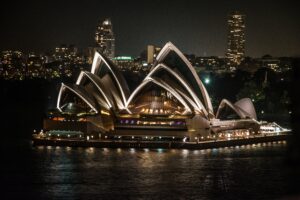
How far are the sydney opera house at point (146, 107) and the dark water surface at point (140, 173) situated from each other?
150cm

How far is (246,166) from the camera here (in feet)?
60.8

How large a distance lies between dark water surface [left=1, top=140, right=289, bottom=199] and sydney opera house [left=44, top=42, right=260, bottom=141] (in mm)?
1504

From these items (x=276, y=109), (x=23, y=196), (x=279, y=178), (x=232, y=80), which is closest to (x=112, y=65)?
(x=279, y=178)

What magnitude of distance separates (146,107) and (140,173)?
30.9 feet

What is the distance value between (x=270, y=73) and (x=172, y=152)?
3275cm

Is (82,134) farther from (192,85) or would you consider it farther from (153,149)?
(192,85)

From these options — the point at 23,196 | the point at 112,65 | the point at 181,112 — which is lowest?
the point at 23,196

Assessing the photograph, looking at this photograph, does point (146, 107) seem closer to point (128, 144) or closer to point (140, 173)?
point (128, 144)

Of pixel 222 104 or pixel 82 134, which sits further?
pixel 222 104

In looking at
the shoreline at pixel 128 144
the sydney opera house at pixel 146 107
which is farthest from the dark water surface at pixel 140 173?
the sydney opera house at pixel 146 107

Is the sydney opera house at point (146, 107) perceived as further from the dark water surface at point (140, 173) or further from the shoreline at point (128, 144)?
the dark water surface at point (140, 173)

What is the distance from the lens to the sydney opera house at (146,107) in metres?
24.2

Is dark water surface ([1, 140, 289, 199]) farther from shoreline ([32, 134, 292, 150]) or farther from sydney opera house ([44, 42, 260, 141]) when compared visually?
sydney opera house ([44, 42, 260, 141])

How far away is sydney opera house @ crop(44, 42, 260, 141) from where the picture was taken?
952 inches
